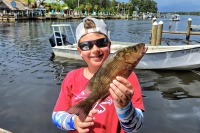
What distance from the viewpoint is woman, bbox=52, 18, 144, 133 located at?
211cm

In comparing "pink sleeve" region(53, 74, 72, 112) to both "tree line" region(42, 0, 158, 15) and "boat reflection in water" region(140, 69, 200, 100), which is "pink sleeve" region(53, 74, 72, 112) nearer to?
"boat reflection in water" region(140, 69, 200, 100)

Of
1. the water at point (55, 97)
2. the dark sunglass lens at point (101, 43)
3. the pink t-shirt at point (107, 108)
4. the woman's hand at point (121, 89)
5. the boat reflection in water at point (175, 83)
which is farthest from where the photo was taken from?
the boat reflection in water at point (175, 83)

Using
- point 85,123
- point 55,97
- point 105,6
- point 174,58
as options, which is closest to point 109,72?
point 85,123

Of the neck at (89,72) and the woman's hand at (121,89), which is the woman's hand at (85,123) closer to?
the woman's hand at (121,89)

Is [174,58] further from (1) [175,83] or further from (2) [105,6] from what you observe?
(2) [105,6]

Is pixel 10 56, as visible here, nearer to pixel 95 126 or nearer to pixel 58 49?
pixel 58 49

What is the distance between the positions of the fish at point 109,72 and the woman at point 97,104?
0.30 feet

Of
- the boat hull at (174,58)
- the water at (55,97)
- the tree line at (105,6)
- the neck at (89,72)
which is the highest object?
the tree line at (105,6)

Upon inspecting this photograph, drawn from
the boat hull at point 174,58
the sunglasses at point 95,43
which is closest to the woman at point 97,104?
the sunglasses at point 95,43

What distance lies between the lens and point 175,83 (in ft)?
37.1

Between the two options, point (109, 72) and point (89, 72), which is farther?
point (89, 72)

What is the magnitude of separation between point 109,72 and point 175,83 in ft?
33.1

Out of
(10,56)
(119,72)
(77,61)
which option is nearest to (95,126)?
(119,72)

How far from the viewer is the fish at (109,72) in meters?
1.80
